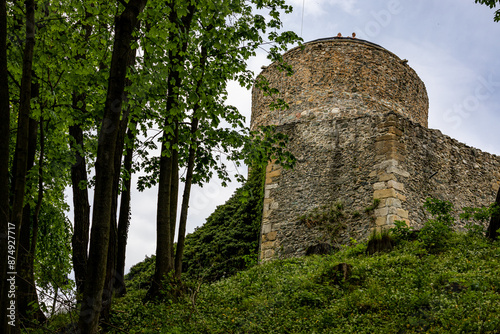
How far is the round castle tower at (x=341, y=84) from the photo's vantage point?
15.0 m

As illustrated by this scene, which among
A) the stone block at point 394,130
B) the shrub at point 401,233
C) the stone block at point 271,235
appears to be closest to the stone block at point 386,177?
the stone block at point 394,130

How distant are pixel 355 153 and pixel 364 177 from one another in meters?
0.79

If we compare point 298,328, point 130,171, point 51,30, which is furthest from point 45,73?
point 298,328

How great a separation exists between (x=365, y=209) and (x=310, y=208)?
4.81ft

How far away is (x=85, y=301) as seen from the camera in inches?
197

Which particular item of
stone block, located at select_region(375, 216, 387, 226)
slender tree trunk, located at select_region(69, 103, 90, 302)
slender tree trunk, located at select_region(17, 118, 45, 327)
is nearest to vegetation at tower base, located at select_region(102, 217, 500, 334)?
slender tree trunk, located at select_region(69, 103, 90, 302)

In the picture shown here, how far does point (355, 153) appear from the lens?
13242 millimetres

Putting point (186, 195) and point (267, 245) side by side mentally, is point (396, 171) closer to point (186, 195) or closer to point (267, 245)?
point (267, 245)

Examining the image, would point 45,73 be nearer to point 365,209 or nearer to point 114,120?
point 114,120

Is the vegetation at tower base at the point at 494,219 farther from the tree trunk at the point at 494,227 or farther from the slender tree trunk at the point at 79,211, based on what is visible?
the slender tree trunk at the point at 79,211

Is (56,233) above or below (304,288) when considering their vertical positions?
above

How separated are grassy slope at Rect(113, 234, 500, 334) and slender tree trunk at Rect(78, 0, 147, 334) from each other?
192 cm

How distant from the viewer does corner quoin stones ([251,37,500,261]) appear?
12.5 m

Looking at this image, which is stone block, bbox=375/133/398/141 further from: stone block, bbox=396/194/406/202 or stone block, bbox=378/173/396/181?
stone block, bbox=396/194/406/202
